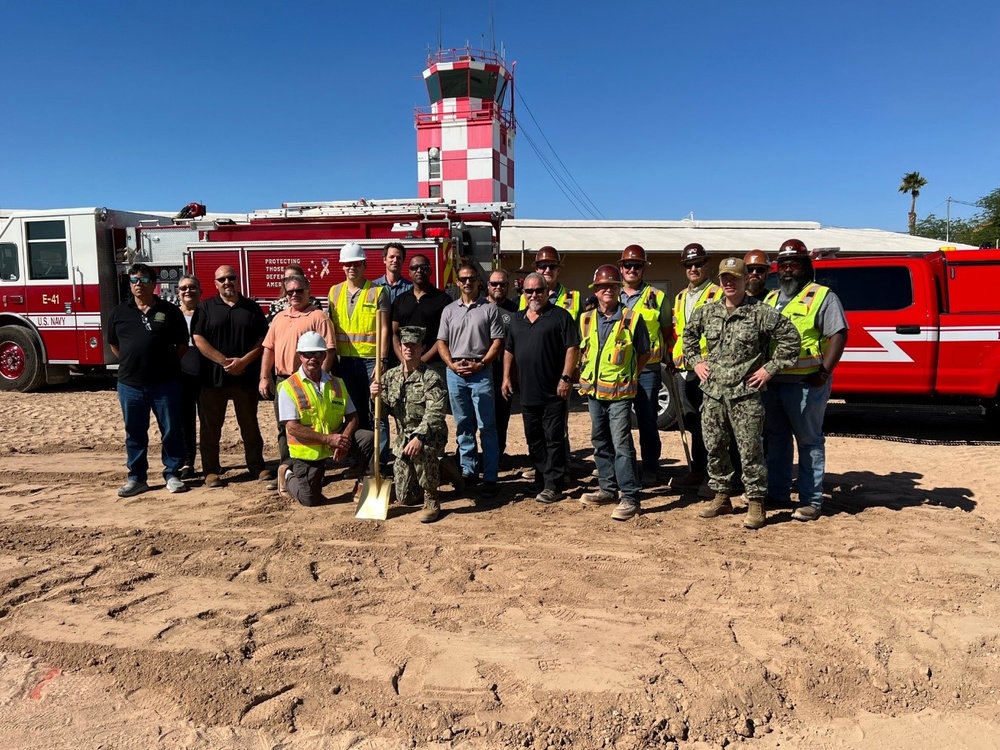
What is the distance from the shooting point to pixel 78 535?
450 centimetres

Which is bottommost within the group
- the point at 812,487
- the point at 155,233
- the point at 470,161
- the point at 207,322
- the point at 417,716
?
the point at 417,716

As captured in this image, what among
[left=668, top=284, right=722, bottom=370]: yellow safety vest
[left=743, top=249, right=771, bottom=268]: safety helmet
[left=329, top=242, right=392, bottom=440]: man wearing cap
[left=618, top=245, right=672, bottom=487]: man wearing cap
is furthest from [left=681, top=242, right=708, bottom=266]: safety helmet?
[left=329, top=242, right=392, bottom=440]: man wearing cap

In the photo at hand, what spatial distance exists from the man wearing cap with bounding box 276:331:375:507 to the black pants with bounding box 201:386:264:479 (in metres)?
0.75

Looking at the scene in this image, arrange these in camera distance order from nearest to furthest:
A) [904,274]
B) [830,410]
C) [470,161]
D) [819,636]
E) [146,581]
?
[819,636]
[146,581]
[904,274]
[830,410]
[470,161]

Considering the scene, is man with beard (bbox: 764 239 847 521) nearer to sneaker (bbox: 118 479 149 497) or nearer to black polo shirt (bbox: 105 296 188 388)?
black polo shirt (bbox: 105 296 188 388)

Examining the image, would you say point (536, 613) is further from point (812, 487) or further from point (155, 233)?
point (155, 233)

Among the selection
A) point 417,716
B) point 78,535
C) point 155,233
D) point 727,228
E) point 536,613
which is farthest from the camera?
point 727,228

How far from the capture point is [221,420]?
18.6 feet

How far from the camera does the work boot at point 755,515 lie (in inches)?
176

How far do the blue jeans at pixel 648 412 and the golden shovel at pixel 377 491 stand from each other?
6.30 ft

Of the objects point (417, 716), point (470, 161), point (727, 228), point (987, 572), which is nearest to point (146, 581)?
point (417, 716)

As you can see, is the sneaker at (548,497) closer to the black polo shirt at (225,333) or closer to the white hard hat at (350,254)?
the white hard hat at (350,254)

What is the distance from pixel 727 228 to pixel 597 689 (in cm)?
1696

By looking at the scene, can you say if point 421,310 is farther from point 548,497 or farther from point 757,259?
point 757,259
